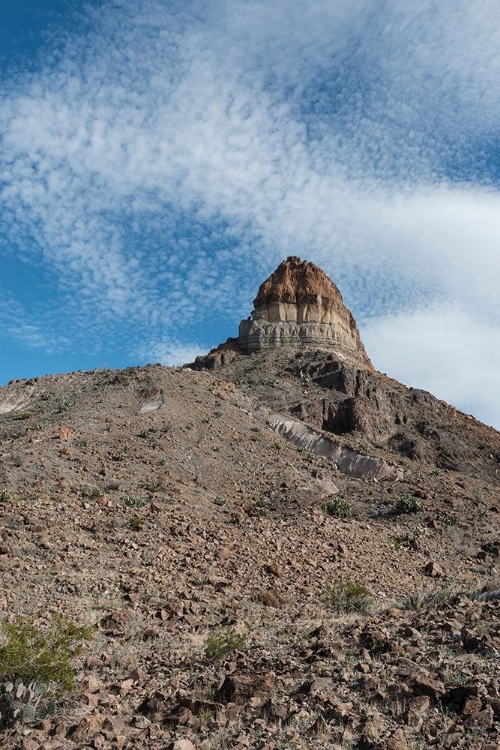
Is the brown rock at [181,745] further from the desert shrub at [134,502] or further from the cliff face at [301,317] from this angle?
the cliff face at [301,317]

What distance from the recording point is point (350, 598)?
11141mm

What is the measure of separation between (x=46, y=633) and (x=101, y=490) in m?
7.07

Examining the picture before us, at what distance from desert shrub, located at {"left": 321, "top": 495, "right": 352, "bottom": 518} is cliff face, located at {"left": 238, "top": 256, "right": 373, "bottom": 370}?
28836 millimetres

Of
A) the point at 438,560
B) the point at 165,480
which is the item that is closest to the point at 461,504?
the point at 438,560

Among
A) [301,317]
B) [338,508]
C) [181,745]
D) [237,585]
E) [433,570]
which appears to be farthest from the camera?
[301,317]

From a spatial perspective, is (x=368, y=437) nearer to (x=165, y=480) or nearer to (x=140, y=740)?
(x=165, y=480)

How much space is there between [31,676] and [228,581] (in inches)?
217

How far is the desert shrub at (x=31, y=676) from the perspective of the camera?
653 cm

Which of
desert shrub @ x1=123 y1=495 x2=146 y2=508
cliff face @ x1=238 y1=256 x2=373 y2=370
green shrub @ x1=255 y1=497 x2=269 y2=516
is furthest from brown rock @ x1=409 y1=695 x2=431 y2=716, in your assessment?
cliff face @ x1=238 y1=256 x2=373 y2=370

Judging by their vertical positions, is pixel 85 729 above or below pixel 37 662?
below

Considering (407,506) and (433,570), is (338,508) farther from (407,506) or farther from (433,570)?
(433,570)

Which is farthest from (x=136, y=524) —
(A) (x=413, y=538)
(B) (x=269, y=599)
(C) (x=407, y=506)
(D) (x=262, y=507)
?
(C) (x=407, y=506)

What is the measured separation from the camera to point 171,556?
12.7 meters

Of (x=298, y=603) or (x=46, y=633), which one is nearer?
(x=46, y=633)
